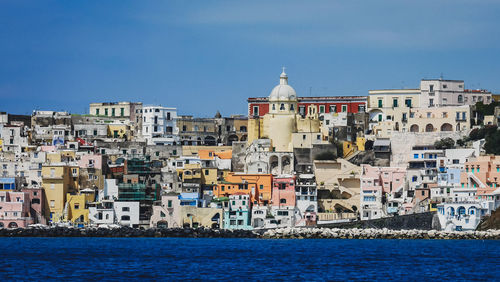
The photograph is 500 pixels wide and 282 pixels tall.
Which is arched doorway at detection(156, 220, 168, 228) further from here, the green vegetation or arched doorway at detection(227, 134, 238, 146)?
the green vegetation

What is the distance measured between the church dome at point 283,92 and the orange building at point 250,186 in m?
11.5

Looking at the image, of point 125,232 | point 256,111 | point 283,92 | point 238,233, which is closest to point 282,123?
point 283,92

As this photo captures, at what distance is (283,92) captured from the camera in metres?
103

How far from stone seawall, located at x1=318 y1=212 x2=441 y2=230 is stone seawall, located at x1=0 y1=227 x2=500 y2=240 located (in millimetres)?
1067

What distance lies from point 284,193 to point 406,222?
944cm

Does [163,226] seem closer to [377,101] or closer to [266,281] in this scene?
[377,101]

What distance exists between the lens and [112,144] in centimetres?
10306

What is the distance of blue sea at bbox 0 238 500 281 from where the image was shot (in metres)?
59.7

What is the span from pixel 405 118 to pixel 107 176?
85.8 ft

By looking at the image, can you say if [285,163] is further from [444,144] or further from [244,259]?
[244,259]

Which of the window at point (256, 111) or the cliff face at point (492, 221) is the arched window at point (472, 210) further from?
the window at point (256, 111)

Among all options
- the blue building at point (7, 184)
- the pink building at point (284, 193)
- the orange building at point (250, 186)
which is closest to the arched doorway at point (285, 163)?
the orange building at point (250, 186)

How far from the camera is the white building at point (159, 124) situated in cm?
10731

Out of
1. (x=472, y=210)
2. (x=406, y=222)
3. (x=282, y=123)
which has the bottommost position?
(x=406, y=222)
